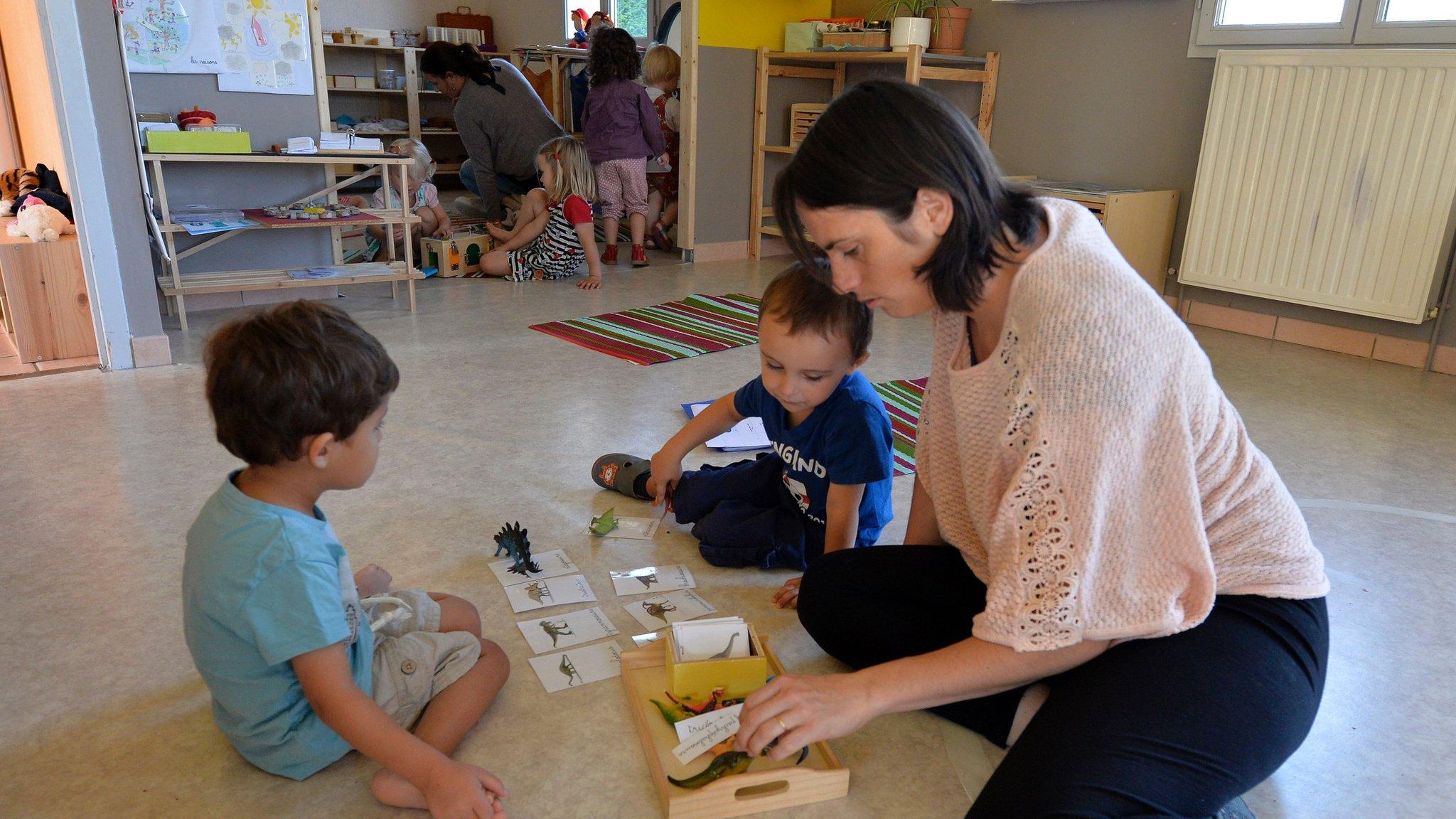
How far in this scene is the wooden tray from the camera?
116 cm

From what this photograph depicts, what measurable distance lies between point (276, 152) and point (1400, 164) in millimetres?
3892

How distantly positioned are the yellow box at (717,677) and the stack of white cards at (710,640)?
2 cm

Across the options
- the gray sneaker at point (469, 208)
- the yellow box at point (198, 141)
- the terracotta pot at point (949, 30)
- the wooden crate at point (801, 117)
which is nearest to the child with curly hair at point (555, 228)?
the wooden crate at point (801, 117)

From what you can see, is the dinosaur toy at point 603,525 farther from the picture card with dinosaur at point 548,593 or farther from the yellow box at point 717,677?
the yellow box at point 717,677

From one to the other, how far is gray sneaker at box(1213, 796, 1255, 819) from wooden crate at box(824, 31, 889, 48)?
4108mm

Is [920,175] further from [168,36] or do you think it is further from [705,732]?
[168,36]

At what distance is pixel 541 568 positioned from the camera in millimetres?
1778

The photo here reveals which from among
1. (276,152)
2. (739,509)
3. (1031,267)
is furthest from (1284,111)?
(276,152)

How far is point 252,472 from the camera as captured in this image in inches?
43.9

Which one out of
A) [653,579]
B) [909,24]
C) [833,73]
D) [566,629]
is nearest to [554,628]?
[566,629]

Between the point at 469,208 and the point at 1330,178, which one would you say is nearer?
the point at 1330,178

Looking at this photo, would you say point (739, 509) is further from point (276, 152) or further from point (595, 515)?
point (276, 152)

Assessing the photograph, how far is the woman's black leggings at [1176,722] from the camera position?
94cm

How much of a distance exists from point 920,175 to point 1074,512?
14.1 inches
